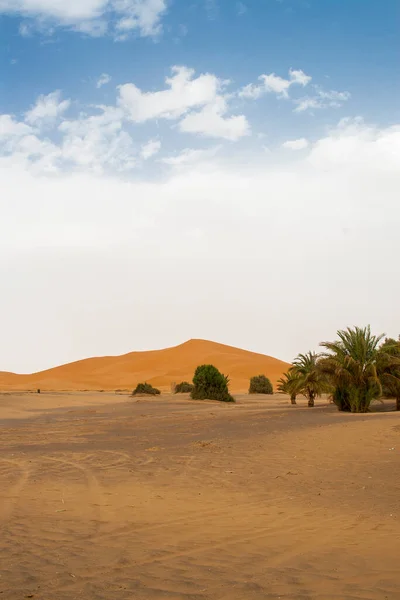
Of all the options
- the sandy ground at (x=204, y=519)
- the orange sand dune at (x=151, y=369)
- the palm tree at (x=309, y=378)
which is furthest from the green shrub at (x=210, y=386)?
the orange sand dune at (x=151, y=369)

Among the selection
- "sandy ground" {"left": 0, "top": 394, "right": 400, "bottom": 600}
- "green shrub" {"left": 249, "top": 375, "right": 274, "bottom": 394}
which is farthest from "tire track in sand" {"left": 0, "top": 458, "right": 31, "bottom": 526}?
"green shrub" {"left": 249, "top": 375, "right": 274, "bottom": 394}

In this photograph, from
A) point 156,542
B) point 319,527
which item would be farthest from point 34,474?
point 319,527

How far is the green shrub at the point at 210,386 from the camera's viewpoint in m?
39.6

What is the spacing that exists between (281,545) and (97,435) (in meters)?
12.5

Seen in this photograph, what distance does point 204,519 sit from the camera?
24.7 feet

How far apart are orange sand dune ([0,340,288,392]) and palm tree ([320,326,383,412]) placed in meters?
51.5

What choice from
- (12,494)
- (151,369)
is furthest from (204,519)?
(151,369)

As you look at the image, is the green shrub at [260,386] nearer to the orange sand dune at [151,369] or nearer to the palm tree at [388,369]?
the orange sand dune at [151,369]

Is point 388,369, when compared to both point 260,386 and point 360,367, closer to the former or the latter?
point 360,367

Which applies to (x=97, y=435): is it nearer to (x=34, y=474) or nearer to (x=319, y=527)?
(x=34, y=474)

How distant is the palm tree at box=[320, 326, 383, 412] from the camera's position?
76.7 feet

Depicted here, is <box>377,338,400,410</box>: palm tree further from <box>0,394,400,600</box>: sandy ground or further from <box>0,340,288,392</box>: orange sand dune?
<box>0,340,288,392</box>: orange sand dune

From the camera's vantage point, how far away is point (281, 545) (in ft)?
20.6

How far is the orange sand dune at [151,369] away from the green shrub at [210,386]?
35.2 metres
